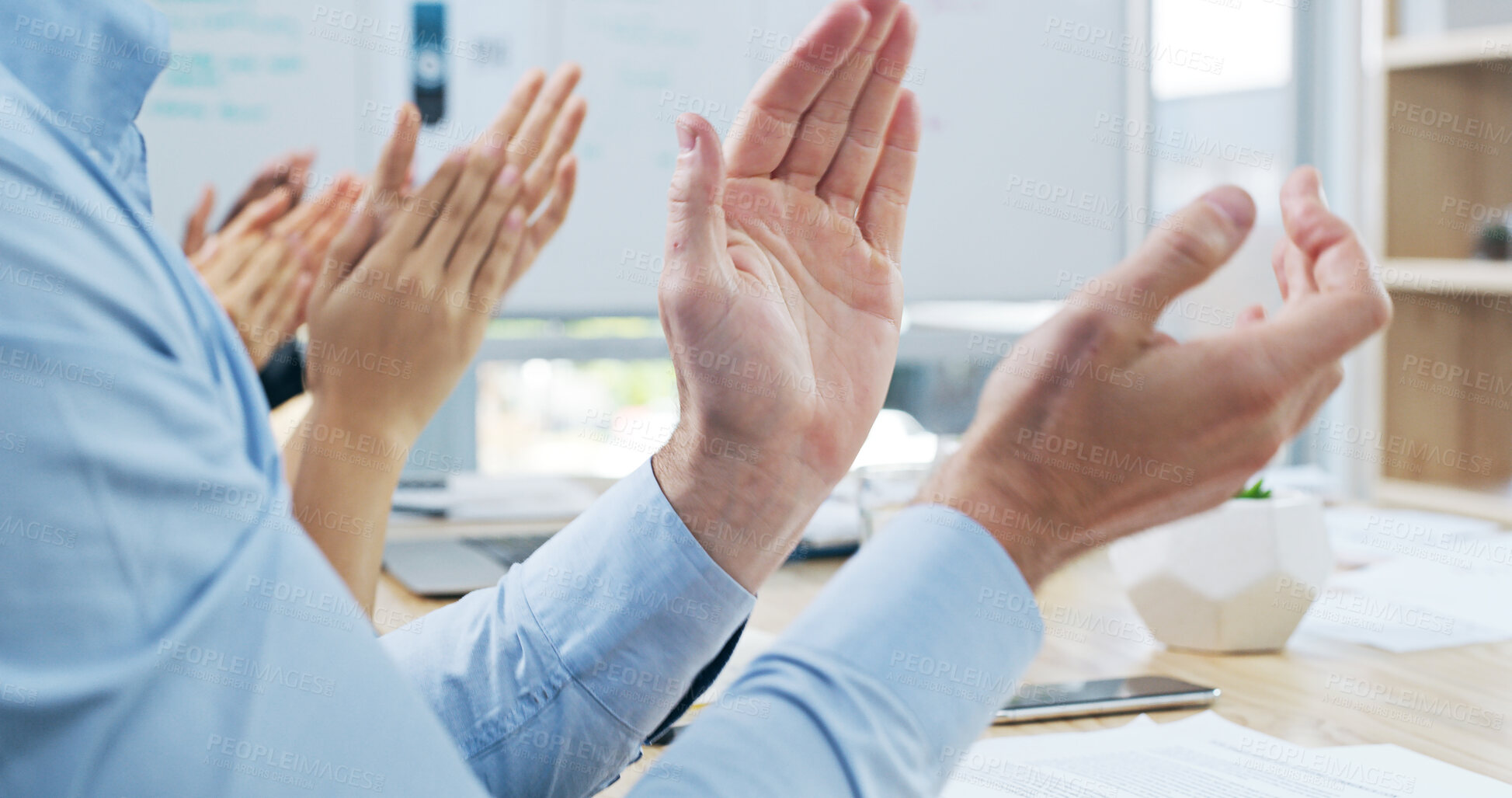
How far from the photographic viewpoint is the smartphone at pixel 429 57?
8.11 feet

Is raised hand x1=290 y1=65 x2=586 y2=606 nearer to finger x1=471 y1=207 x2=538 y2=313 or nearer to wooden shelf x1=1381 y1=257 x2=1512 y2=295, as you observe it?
finger x1=471 y1=207 x2=538 y2=313

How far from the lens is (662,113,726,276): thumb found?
0.63 m

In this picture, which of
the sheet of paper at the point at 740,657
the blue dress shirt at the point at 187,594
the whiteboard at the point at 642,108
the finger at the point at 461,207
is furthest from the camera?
the whiteboard at the point at 642,108

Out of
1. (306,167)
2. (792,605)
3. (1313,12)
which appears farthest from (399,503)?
(1313,12)

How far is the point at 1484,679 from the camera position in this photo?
0.83m

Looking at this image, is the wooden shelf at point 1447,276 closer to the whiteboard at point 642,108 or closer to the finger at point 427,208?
the whiteboard at point 642,108

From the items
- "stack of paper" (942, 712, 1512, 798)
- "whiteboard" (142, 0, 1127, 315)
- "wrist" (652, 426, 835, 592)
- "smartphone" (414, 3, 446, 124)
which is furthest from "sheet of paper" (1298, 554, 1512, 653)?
"smartphone" (414, 3, 446, 124)

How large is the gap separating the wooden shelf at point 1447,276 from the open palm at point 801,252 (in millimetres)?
1506

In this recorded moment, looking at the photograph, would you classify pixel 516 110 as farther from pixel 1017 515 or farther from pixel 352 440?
pixel 1017 515

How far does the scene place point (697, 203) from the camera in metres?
0.64

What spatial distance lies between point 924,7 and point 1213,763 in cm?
244

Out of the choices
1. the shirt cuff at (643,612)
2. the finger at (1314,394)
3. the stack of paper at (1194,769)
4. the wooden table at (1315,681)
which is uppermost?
the finger at (1314,394)

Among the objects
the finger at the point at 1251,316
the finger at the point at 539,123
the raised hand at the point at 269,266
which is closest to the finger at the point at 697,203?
the finger at the point at 1251,316

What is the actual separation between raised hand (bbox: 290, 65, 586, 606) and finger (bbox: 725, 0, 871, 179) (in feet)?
1.45
